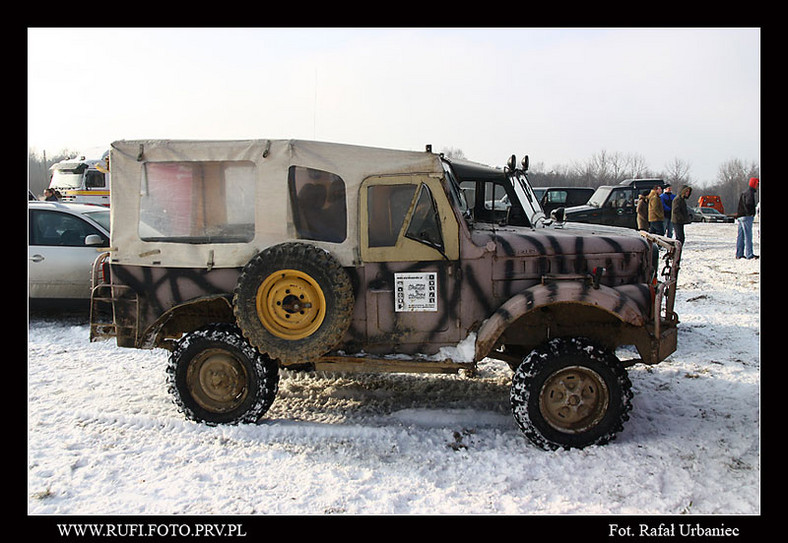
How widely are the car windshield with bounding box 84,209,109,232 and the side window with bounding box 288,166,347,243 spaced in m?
4.60

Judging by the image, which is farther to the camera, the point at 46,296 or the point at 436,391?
the point at 46,296

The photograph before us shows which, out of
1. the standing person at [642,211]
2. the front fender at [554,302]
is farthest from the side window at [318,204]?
the standing person at [642,211]

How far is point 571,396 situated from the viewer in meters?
4.49

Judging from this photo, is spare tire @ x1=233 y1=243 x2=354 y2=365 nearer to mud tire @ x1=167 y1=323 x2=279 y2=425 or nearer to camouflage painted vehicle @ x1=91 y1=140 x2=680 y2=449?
camouflage painted vehicle @ x1=91 y1=140 x2=680 y2=449

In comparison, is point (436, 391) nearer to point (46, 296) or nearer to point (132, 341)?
point (132, 341)

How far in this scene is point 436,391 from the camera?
5762 millimetres

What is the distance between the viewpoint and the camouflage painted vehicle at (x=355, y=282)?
14.8 feet

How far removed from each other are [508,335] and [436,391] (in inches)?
49.1

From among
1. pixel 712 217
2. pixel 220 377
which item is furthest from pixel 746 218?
pixel 712 217

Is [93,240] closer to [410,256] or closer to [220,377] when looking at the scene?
[220,377]

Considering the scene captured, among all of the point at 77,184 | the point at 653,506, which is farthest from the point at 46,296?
the point at 77,184

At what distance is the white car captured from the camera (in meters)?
7.81

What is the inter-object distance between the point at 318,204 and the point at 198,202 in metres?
0.98

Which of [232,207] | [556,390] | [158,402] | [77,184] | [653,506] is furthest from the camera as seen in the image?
[77,184]
